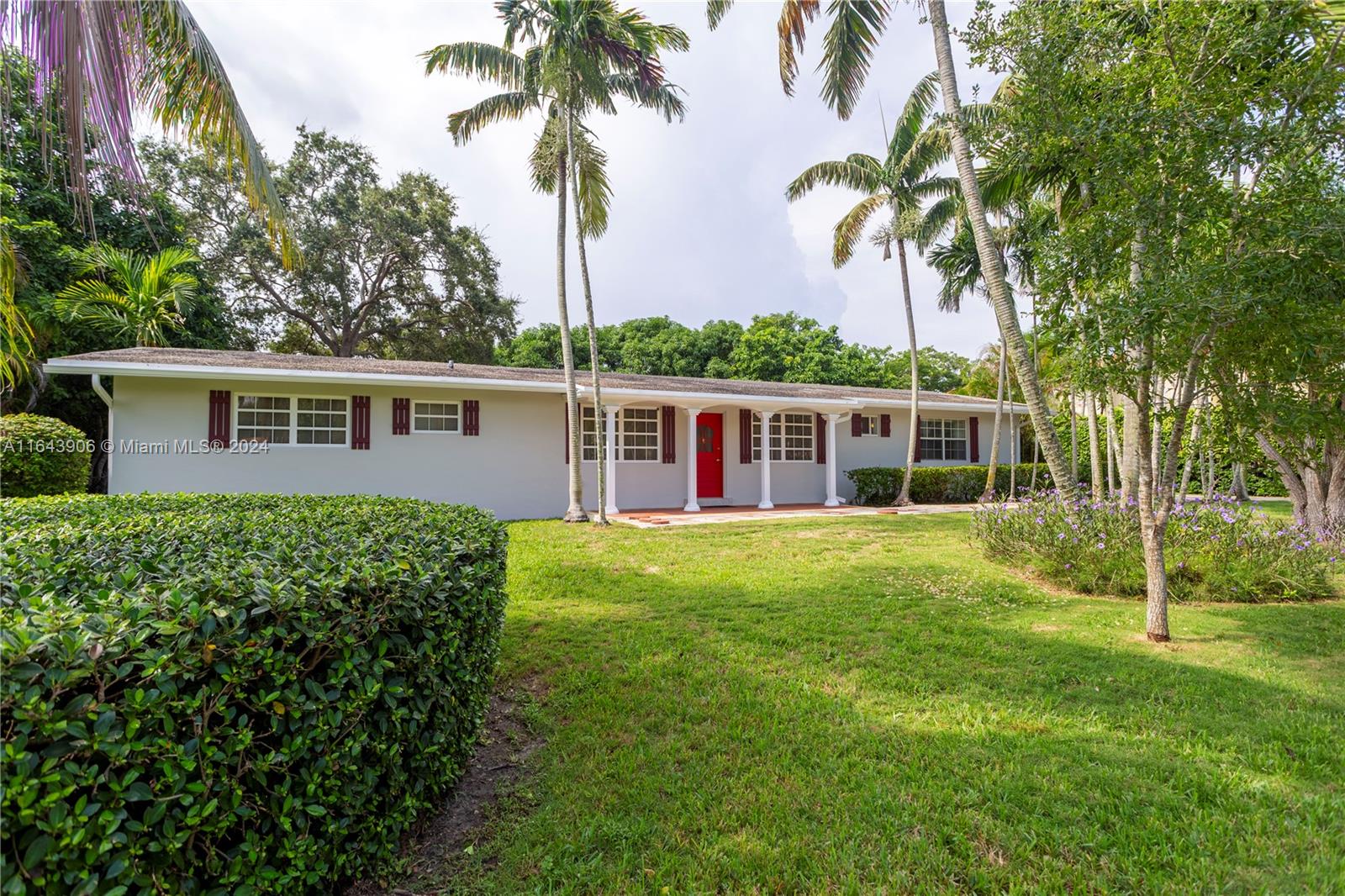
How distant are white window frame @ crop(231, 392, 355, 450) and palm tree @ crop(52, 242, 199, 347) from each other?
3.90m

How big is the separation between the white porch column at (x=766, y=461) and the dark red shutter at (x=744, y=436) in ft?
1.99

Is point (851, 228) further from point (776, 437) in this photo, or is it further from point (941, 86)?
point (941, 86)

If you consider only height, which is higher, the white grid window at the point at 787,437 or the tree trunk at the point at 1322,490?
the white grid window at the point at 787,437

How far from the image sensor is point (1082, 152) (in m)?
4.66

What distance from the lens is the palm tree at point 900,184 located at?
1322 cm

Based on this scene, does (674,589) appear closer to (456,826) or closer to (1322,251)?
(456,826)

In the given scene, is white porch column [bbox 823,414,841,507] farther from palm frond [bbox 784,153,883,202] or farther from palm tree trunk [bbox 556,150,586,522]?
palm tree trunk [bbox 556,150,586,522]

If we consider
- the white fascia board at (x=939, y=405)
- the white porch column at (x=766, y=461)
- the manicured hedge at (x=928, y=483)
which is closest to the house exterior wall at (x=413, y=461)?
the white porch column at (x=766, y=461)

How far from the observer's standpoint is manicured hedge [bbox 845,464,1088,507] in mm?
14609

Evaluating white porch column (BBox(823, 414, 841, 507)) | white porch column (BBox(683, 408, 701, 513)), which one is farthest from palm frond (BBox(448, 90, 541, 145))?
white porch column (BBox(823, 414, 841, 507))

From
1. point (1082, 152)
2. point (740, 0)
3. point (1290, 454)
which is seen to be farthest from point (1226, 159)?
point (740, 0)

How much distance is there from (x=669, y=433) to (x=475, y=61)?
758cm

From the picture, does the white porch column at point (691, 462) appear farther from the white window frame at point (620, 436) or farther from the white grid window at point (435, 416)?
the white grid window at point (435, 416)

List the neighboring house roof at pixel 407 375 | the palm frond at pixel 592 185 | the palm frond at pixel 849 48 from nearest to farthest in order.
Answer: the palm frond at pixel 849 48 < the neighboring house roof at pixel 407 375 < the palm frond at pixel 592 185
